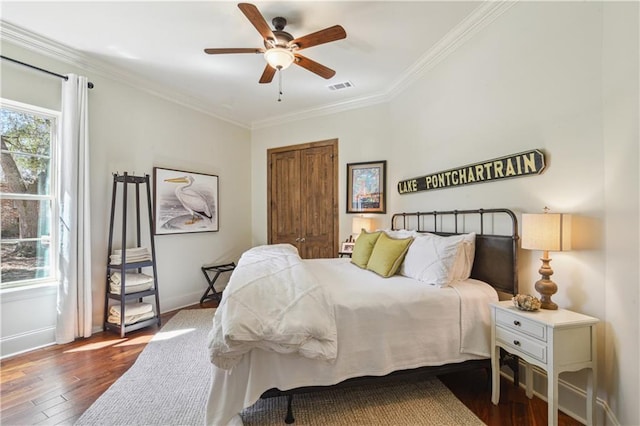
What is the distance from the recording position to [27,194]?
2779mm

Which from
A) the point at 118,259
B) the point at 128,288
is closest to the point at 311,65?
the point at 118,259

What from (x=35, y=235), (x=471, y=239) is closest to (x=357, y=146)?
(x=471, y=239)

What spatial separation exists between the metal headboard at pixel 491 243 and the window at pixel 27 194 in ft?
13.4

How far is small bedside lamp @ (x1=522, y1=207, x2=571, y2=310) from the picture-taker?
173cm

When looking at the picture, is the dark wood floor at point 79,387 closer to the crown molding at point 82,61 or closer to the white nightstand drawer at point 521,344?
the white nightstand drawer at point 521,344

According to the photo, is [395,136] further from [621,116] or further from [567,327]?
[567,327]

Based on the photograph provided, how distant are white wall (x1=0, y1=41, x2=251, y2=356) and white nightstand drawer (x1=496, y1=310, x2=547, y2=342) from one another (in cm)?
389

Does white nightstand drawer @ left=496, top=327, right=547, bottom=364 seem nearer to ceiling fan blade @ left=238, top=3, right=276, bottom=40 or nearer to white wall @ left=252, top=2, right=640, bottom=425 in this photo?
white wall @ left=252, top=2, right=640, bottom=425

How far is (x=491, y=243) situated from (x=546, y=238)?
1.86 feet

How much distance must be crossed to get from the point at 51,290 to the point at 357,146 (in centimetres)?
403

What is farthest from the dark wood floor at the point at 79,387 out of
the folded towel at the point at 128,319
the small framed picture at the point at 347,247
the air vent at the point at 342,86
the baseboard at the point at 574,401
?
the air vent at the point at 342,86

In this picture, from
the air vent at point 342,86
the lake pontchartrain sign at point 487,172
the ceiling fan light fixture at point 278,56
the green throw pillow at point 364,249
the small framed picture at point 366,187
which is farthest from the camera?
the small framed picture at point 366,187

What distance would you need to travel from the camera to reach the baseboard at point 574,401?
1627 mm

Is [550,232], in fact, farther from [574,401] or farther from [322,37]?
[322,37]
